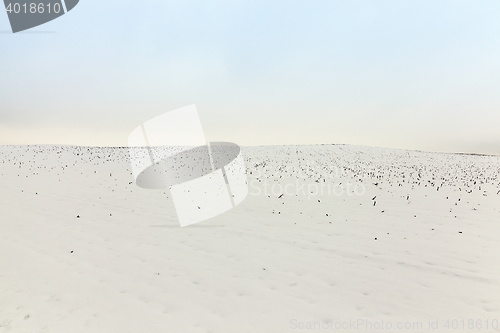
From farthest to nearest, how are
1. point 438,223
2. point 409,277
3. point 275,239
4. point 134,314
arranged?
point 438,223 < point 275,239 < point 409,277 < point 134,314

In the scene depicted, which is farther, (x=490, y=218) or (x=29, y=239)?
(x=490, y=218)

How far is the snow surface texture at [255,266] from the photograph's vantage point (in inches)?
184

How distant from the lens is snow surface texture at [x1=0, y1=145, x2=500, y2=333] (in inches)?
184

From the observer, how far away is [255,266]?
21.2ft

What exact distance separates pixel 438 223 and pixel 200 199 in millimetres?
10250

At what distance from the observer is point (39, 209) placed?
1171 centimetres

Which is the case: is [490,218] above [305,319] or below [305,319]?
below

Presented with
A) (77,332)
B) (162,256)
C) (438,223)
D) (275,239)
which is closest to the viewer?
(77,332)

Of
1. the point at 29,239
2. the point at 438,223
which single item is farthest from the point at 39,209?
the point at 438,223

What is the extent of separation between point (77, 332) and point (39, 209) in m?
9.90

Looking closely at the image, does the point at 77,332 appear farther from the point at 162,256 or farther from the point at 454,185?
the point at 454,185

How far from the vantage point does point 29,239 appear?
27.7 feet

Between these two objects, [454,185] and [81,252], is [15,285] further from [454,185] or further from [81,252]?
[454,185]

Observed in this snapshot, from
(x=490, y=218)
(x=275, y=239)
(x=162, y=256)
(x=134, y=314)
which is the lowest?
(x=490, y=218)
